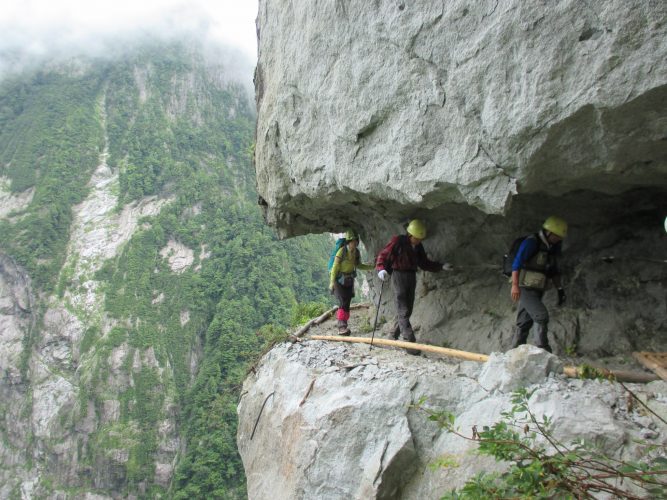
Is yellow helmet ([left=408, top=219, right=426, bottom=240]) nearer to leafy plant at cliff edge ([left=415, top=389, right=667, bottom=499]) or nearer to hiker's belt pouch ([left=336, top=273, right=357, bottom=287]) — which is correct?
hiker's belt pouch ([left=336, top=273, right=357, bottom=287])

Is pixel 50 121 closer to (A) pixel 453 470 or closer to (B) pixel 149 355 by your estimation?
(B) pixel 149 355

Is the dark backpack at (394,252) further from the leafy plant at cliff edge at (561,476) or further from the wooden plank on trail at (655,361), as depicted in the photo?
the leafy plant at cliff edge at (561,476)

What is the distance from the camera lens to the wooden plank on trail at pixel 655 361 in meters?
5.03

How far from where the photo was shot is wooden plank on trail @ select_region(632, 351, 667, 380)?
5.03 m

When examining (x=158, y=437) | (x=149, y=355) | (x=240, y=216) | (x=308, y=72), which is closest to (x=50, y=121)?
(x=240, y=216)

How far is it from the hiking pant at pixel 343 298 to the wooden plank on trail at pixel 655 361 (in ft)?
17.2

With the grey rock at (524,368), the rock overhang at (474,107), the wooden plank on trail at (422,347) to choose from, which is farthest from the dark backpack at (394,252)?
the grey rock at (524,368)

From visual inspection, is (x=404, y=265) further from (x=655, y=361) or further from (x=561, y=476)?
(x=561, y=476)

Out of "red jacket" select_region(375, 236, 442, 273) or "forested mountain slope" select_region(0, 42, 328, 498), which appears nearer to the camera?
"red jacket" select_region(375, 236, 442, 273)

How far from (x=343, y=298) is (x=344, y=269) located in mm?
690

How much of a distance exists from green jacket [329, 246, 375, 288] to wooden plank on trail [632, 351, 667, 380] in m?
5.12

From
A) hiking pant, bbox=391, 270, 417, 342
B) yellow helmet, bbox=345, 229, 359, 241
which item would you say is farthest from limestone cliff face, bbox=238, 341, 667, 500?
yellow helmet, bbox=345, 229, 359, 241

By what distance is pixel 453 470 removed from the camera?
15.8 feet

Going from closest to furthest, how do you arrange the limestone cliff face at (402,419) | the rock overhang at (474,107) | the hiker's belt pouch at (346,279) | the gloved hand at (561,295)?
the limestone cliff face at (402,419) < the rock overhang at (474,107) < the gloved hand at (561,295) < the hiker's belt pouch at (346,279)
